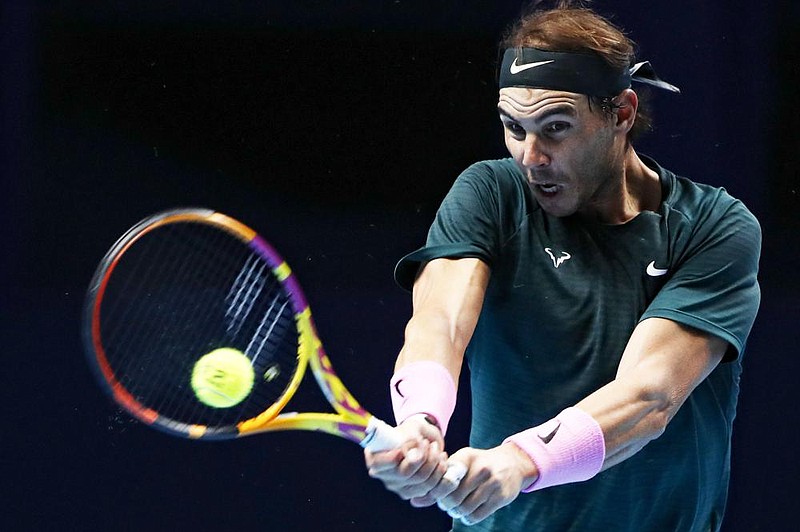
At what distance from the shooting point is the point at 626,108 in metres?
2.70

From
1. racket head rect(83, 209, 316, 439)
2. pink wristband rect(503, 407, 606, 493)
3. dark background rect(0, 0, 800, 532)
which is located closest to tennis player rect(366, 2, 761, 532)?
pink wristband rect(503, 407, 606, 493)

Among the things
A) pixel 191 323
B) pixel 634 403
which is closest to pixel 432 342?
pixel 634 403

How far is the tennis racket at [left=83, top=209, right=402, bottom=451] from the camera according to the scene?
7.58 feet

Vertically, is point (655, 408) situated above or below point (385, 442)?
below

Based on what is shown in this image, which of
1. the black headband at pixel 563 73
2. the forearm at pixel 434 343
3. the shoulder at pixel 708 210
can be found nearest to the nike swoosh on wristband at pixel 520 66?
the black headband at pixel 563 73

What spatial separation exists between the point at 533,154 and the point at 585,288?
28cm

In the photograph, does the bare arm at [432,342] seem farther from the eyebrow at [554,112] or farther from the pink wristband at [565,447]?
the eyebrow at [554,112]

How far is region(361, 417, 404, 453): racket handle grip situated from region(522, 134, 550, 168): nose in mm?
686

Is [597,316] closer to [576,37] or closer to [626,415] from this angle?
[626,415]

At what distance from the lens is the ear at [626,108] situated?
105 inches

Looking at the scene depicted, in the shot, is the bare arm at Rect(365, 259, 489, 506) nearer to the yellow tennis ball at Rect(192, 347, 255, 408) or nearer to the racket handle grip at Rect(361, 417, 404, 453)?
the racket handle grip at Rect(361, 417, 404, 453)

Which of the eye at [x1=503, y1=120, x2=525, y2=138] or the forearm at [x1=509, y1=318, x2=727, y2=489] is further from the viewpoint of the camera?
the eye at [x1=503, y1=120, x2=525, y2=138]

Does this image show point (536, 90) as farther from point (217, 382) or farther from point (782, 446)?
point (782, 446)

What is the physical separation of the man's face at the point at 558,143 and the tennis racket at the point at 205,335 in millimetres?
513
